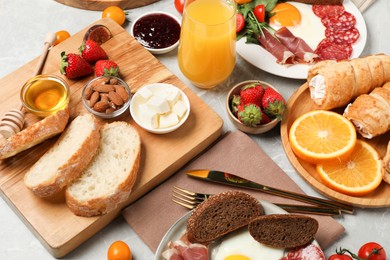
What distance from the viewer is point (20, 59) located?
8.80ft

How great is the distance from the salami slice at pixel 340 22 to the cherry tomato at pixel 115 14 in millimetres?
979

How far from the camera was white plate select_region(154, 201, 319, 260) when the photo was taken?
2.00 metres

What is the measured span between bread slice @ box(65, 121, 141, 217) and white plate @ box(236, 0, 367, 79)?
0.70m

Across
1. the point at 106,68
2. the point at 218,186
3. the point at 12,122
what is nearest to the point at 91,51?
the point at 106,68

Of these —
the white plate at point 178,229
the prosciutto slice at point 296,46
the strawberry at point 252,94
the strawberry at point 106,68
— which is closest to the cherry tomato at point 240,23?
the prosciutto slice at point 296,46

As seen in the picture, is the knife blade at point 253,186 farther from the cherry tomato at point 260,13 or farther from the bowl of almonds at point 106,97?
the cherry tomato at point 260,13

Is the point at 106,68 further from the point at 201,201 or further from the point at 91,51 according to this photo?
the point at 201,201

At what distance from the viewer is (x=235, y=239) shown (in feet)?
6.72

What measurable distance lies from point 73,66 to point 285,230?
112cm

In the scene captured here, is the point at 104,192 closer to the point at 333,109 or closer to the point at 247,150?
the point at 247,150

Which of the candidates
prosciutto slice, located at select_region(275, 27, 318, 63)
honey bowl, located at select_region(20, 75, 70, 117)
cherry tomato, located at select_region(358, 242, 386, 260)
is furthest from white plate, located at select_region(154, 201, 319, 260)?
prosciutto slice, located at select_region(275, 27, 318, 63)

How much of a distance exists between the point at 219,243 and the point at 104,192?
0.45 meters

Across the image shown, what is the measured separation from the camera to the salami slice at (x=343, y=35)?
2.72m

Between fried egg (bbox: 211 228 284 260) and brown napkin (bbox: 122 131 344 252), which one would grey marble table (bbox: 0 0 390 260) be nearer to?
brown napkin (bbox: 122 131 344 252)
